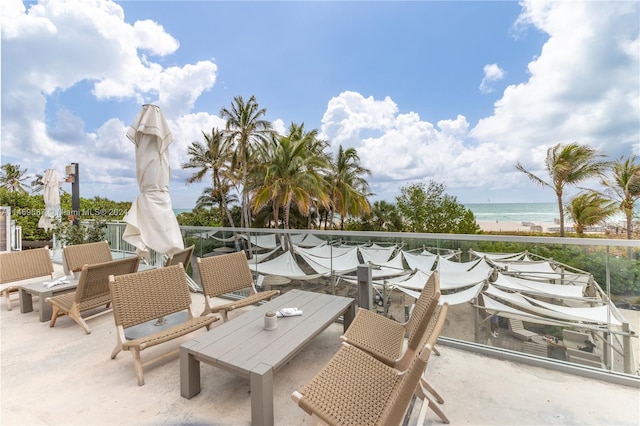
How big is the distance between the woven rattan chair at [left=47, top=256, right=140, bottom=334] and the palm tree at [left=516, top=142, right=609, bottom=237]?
23.7 m

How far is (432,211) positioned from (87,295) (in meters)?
28.3

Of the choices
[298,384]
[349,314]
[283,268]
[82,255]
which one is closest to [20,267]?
[82,255]

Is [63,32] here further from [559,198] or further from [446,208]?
[446,208]

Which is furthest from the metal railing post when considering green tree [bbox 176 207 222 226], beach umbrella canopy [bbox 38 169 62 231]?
green tree [bbox 176 207 222 226]

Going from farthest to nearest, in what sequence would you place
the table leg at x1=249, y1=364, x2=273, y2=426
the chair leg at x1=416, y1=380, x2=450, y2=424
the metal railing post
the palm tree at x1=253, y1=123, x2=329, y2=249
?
the palm tree at x1=253, y1=123, x2=329, y2=249, the metal railing post, the chair leg at x1=416, y1=380, x2=450, y2=424, the table leg at x1=249, y1=364, x2=273, y2=426

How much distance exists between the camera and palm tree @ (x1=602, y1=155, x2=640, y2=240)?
54.6 feet

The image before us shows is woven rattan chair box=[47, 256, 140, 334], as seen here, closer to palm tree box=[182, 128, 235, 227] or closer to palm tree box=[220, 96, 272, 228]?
palm tree box=[220, 96, 272, 228]

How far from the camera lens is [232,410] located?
80.8 inches

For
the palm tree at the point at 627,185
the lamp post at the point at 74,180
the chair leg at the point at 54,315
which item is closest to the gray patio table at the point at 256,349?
the chair leg at the point at 54,315

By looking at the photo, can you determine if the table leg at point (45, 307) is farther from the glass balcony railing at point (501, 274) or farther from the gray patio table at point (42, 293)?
the glass balcony railing at point (501, 274)

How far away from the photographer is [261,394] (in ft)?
5.88

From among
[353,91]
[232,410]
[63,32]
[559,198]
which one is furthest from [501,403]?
[353,91]

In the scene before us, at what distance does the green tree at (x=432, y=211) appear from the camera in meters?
26.4

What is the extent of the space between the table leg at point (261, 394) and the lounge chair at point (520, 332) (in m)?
3.47
